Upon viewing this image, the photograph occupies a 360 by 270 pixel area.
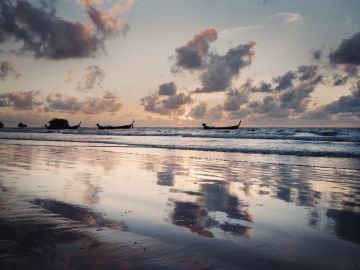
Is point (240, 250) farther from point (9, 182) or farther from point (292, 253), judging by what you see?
point (9, 182)

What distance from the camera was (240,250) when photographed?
3633mm

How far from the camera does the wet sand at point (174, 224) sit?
331 cm

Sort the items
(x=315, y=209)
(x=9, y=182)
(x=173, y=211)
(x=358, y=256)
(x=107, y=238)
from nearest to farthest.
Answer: (x=358, y=256) → (x=107, y=238) → (x=173, y=211) → (x=315, y=209) → (x=9, y=182)

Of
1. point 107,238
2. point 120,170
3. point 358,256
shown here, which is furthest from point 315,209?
point 120,170

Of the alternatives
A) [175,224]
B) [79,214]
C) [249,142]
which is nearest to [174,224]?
[175,224]

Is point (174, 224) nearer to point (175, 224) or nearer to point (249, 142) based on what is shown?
point (175, 224)

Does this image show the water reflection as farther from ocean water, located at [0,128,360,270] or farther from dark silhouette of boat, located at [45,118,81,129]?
dark silhouette of boat, located at [45,118,81,129]

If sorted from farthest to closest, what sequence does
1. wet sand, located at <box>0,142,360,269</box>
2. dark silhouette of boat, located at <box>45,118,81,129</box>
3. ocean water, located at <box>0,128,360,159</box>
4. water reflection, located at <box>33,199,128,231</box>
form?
dark silhouette of boat, located at <box>45,118,81,129</box> → ocean water, located at <box>0,128,360,159</box> → water reflection, located at <box>33,199,128,231</box> → wet sand, located at <box>0,142,360,269</box>

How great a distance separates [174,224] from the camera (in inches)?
185

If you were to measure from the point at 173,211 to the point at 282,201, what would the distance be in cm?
251

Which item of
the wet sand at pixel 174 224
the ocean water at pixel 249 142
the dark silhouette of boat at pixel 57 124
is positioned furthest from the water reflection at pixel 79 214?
the dark silhouette of boat at pixel 57 124

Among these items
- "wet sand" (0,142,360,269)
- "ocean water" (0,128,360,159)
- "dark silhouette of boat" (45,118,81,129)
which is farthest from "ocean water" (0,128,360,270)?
"dark silhouette of boat" (45,118,81,129)

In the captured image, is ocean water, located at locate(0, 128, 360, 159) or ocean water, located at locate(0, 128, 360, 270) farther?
ocean water, located at locate(0, 128, 360, 159)

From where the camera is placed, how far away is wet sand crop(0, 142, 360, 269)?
3309mm
